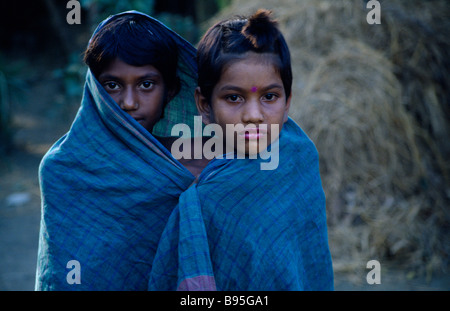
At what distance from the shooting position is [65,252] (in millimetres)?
1405

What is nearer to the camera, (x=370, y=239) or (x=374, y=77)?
(x=370, y=239)

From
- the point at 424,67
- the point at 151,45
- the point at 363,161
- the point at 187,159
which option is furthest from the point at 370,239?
the point at 151,45

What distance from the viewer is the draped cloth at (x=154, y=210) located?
51.6 inches

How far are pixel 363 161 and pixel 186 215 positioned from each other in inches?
107

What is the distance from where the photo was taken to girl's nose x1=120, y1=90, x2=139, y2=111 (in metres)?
1.51

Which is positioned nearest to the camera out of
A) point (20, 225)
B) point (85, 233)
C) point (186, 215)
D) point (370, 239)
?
point (186, 215)

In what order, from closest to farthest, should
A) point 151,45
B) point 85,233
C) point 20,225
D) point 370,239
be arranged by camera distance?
point 85,233, point 151,45, point 370,239, point 20,225

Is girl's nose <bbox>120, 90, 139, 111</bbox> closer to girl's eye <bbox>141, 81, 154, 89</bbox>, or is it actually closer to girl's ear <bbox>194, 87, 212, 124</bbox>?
girl's eye <bbox>141, 81, 154, 89</bbox>

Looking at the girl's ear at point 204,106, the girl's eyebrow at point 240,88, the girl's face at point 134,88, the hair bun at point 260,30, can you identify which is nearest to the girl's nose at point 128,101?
the girl's face at point 134,88

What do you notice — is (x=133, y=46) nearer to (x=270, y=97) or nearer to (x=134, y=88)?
(x=134, y=88)

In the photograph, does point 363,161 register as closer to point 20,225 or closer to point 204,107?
point 204,107

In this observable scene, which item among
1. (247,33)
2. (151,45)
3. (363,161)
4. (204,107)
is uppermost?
(363,161)

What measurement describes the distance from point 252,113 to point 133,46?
0.54 meters
